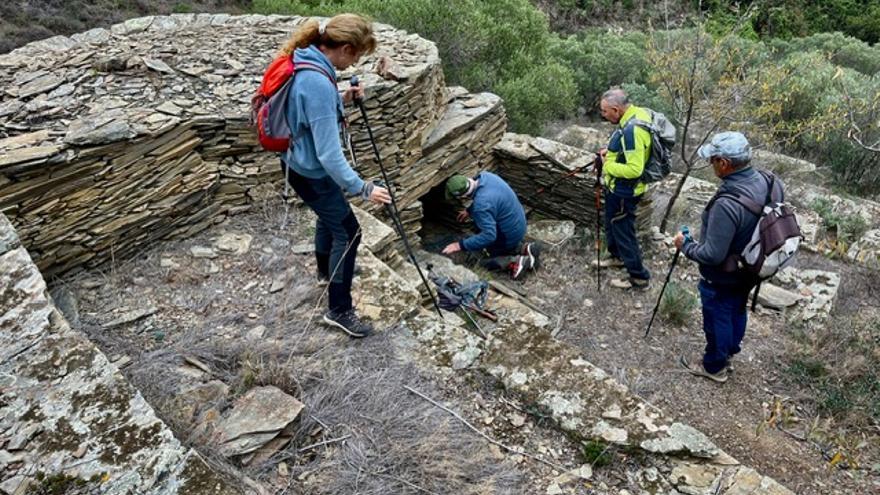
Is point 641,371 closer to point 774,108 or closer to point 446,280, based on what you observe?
point 446,280

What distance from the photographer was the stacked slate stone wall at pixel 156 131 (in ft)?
14.4

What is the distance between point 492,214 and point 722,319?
276cm

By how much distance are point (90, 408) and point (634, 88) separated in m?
12.1

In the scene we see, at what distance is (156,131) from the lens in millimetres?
4793

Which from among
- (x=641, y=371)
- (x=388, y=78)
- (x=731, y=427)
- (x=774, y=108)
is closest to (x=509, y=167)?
(x=388, y=78)

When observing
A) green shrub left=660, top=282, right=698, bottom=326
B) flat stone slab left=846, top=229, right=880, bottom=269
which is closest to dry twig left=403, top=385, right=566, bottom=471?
green shrub left=660, top=282, right=698, bottom=326

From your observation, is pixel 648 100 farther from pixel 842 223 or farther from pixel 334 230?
pixel 334 230

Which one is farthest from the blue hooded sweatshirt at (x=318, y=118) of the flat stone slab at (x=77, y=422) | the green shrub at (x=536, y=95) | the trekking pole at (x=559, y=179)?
the green shrub at (x=536, y=95)

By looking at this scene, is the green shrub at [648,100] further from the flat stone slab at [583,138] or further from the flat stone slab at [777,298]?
the flat stone slab at [777,298]

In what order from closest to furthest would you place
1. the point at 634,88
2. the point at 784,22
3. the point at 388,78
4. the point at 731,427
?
the point at 731,427
the point at 388,78
the point at 634,88
the point at 784,22

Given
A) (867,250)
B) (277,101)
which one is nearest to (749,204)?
(277,101)

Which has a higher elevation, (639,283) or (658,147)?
(658,147)

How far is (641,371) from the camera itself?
16.4ft

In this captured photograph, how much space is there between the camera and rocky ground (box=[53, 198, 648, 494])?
3006mm
